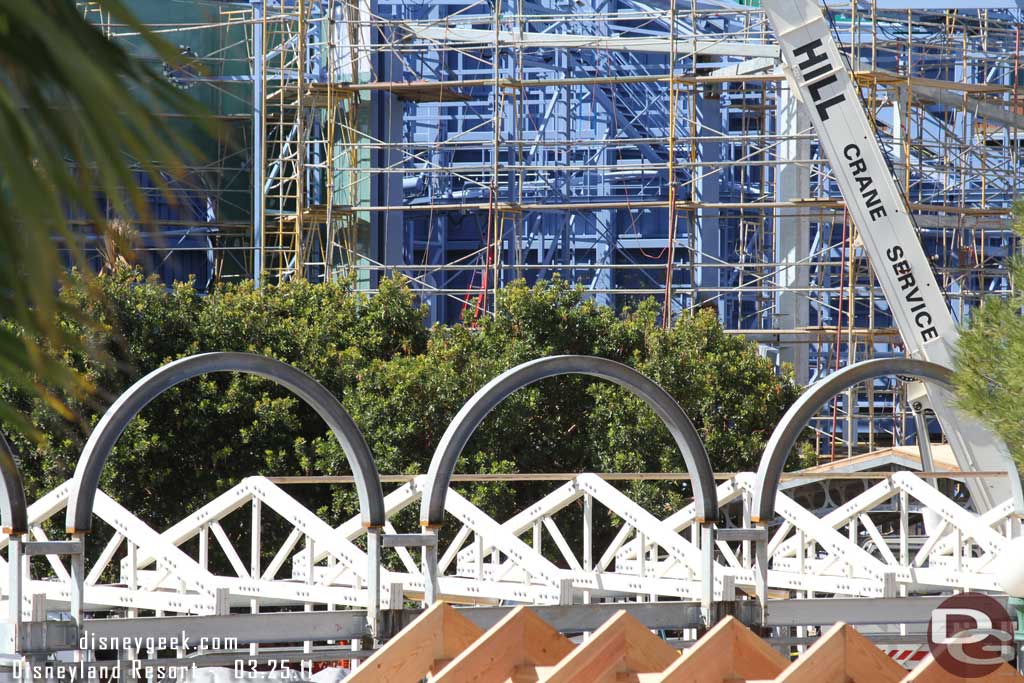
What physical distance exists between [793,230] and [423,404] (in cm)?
1084

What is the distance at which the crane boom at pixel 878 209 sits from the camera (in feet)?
45.9

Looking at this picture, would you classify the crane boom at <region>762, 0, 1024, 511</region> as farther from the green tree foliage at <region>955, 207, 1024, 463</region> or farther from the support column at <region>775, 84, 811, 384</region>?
the support column at <region>775, 84, 811, 384</region>

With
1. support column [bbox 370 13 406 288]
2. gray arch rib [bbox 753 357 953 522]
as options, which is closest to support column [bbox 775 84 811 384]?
support column [bbox 370 13 406 288]

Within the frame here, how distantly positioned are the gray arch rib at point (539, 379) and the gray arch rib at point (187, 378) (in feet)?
1.06

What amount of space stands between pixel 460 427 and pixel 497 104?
19.0 m

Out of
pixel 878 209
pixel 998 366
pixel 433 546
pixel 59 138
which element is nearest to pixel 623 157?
pixel 878 209

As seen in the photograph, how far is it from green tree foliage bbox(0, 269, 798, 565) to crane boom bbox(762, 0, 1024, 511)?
200 inches

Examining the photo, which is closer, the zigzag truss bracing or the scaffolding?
the zigzag truss bracing

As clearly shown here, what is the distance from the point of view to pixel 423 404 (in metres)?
19.7

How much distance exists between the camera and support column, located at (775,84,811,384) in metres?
26.5

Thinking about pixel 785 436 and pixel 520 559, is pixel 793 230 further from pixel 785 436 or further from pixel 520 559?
pixel 785 436

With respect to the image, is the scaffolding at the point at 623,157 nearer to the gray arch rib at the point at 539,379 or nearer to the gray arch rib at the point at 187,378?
the gray arch rib at the point at 539,379

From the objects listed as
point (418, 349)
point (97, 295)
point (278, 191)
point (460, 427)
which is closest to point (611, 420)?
point (418, 349)

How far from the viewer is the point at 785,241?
27.5 m
